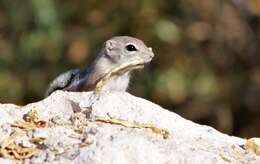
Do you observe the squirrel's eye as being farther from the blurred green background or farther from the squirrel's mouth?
the blurred green background

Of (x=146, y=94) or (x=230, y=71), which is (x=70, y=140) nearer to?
(x=146, y=94)

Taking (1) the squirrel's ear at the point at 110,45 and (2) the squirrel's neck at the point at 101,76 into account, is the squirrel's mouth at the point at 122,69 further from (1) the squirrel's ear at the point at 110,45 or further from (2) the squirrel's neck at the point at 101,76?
(1) the squirrel's ear at the point at 110,45

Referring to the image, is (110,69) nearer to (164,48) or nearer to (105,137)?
(105,137)

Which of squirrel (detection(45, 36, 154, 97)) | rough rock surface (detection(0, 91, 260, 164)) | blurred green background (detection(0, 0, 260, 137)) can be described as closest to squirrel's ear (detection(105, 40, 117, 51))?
squirrel (detection(45, 36, 154, 97))

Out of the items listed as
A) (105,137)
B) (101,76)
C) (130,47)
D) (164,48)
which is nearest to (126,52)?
(130,47)

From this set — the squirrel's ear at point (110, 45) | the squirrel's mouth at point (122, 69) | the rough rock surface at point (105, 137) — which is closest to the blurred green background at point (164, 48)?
the squirrel's ear at point (110, 45)

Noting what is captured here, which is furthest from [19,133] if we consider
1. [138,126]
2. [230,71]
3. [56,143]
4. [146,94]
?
[230,71]

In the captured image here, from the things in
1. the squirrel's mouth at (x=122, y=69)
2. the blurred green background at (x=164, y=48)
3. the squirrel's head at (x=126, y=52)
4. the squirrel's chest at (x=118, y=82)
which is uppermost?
the squirrel's head at (x=126, y=52)
